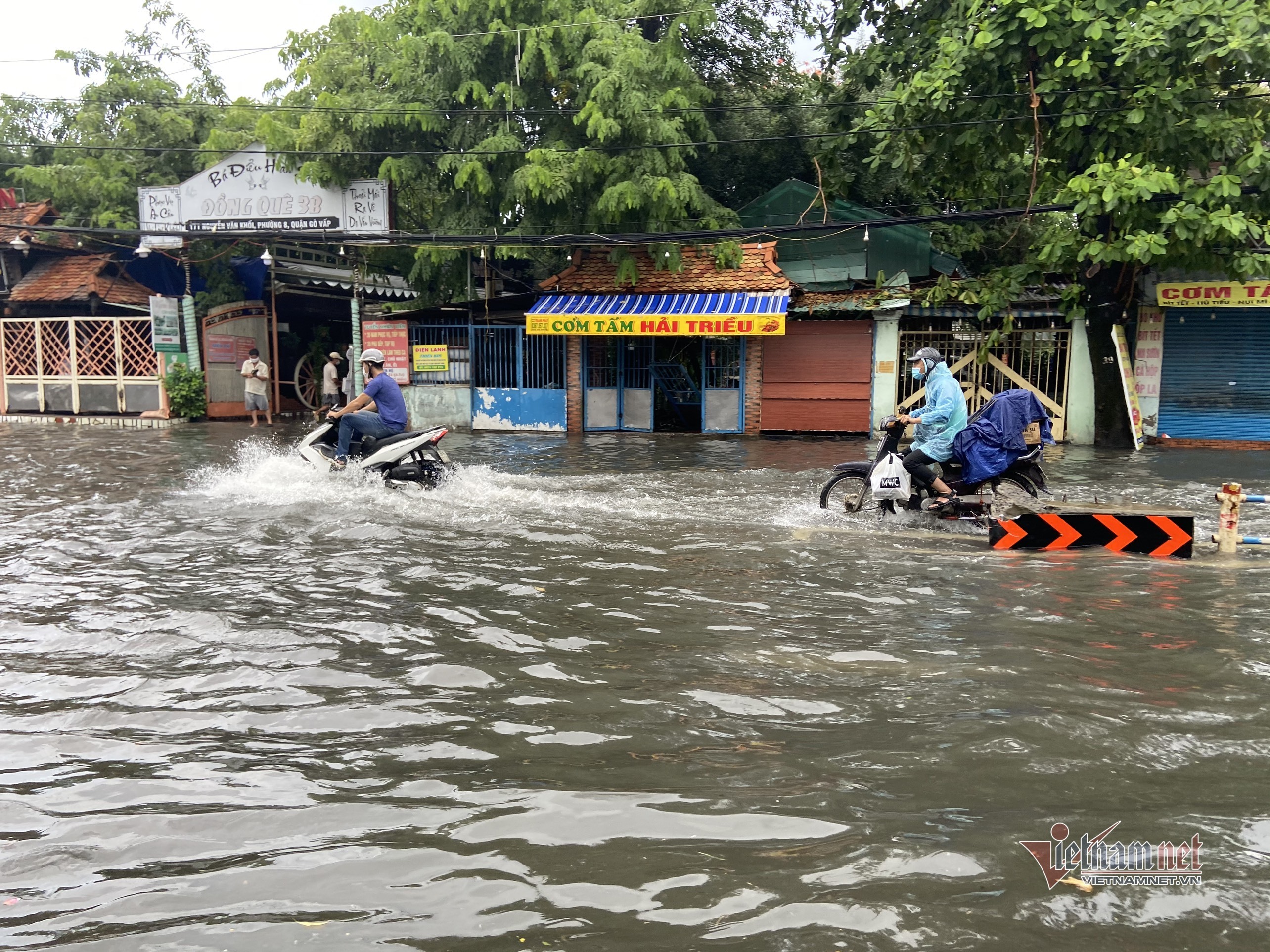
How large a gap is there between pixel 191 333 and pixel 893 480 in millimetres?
17313

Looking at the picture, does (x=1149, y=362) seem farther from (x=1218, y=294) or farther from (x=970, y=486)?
(x=970, y=486)

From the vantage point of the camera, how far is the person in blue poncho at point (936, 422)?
28.7ft

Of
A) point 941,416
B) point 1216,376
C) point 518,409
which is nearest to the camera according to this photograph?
point 941,416

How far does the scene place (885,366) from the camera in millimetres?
18359

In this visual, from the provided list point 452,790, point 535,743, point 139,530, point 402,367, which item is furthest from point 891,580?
point 402,367

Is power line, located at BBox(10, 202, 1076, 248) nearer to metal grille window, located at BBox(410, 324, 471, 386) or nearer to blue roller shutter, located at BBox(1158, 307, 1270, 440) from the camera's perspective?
metal grille window, located at BBox(410, 324, 471, 386)

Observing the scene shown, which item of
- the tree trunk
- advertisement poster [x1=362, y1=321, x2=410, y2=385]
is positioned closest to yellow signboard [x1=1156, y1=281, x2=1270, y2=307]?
the tree trunk

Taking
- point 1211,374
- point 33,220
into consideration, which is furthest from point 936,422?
point 33,220

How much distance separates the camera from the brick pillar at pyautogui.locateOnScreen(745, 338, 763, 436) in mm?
18891

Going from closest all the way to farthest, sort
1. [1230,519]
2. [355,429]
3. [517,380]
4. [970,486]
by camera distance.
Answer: [1230,519] < [970,486] < [355,429] < [517,380]

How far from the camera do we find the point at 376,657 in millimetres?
5035

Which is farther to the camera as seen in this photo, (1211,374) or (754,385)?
(754,385)

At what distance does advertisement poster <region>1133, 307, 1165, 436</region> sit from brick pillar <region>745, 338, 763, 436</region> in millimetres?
6781

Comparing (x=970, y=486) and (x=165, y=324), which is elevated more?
(x=165, y=324)
